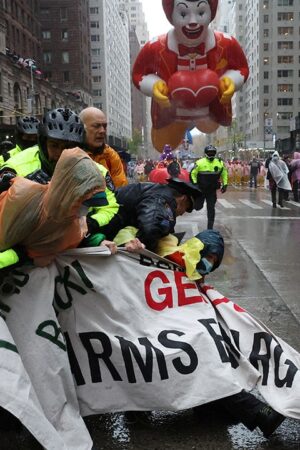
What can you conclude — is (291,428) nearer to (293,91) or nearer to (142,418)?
(142,418)

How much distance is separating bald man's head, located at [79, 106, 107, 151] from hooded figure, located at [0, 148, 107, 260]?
1.49 metres

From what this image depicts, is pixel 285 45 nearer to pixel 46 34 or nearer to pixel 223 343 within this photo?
pixel 46 34

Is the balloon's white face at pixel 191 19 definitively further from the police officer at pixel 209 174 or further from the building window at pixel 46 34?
the building window at pixel 46 34

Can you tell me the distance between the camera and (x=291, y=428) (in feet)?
10.0

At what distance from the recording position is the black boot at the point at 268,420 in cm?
286

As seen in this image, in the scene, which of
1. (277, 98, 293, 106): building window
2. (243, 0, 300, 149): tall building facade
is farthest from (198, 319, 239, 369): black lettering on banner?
(277, 98, 293, 106): building window

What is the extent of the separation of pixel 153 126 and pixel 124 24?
496 ft

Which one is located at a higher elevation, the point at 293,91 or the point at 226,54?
the point at 293,91

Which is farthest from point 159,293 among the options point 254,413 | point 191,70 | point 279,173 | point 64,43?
point 64,43

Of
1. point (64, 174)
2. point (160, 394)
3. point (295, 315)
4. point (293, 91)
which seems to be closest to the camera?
point (64, 174)

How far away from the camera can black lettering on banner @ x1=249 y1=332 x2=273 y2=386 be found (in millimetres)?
2973

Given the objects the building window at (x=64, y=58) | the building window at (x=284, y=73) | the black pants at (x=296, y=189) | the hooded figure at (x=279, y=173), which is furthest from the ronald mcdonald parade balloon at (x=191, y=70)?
the building window at (x=284, y=73)

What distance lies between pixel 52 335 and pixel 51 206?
0.71 meters

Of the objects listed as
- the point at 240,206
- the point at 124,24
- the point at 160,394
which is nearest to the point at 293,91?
the point at 124,24
